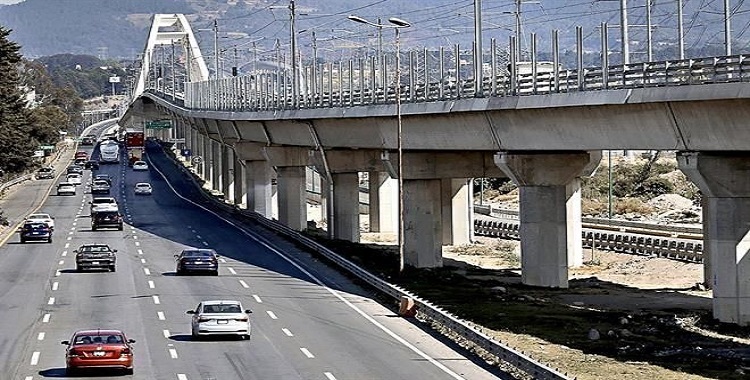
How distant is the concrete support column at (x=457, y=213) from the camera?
3836 inches

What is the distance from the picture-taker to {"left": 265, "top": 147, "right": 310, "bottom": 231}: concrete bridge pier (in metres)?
110

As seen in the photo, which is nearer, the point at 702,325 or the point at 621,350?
the point at 621,350

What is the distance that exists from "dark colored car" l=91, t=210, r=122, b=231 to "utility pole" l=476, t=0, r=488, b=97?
136 ft

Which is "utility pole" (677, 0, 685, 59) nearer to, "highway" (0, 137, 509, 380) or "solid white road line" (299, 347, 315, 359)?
"highway" (0, 137, 509, 380)

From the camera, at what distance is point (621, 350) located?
43.4m

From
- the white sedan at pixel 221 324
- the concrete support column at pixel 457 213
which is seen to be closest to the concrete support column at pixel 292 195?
the concrete support column at pixel 457 213

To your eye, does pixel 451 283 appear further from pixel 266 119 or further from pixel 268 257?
pixel 266 119

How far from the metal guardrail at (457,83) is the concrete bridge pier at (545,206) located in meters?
3.25

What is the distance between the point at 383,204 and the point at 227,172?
36026 millimetres

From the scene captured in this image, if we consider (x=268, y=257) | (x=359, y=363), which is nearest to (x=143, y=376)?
(x=359, y=363)

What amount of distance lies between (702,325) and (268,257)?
33.0m

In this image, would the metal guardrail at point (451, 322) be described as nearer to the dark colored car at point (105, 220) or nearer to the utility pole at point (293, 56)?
the utility pole at point (293, 56)

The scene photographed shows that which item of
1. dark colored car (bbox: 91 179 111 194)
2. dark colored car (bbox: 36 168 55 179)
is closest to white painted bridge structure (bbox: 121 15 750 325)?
dark colored car (bbox: 91 179 111 194)

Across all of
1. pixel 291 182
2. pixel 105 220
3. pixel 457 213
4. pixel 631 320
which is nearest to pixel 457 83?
pixel 631 320
